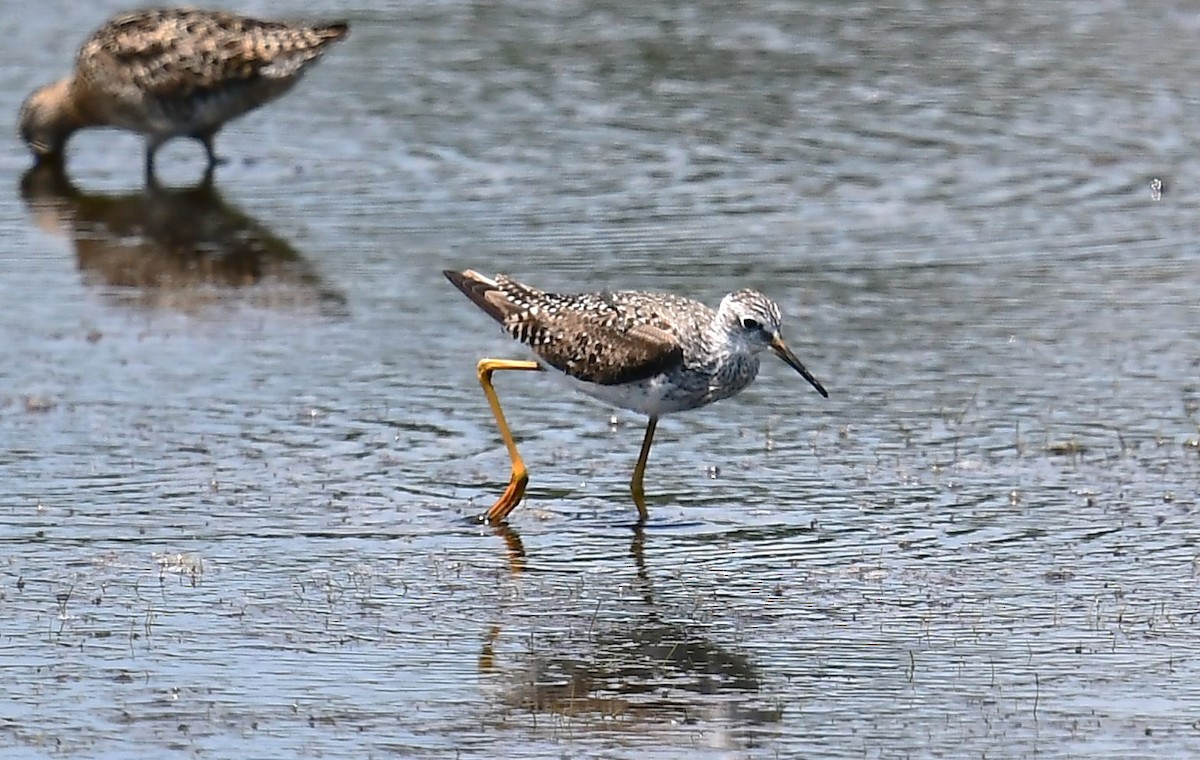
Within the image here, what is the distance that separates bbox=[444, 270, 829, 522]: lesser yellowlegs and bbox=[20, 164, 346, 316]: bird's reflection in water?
3.22 meters

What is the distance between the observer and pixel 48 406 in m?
11.1

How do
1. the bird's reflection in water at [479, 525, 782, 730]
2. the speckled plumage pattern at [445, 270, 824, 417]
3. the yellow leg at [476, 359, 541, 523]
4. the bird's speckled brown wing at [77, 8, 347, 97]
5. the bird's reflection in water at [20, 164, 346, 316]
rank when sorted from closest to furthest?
the bird's reflection in water at [479, 525, 782, 730] → the yellow leg at [476, 359, 541, 523] → the speckled plumage pattern at [445, 270, 824, 417] → the bird's reflection in water at [20, 164, 346, 316] → the bird's speckled brown wing at [77, 8, 347, 97]

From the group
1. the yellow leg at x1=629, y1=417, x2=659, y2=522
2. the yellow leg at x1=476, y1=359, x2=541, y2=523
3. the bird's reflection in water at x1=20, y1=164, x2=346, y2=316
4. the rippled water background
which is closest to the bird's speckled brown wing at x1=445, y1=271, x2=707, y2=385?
the yellow leg at x1=476, y1=359, x2=541, y2=523

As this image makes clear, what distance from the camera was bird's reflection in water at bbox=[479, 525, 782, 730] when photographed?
724 centimetres

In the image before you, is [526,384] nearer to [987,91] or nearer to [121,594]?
[121,594]

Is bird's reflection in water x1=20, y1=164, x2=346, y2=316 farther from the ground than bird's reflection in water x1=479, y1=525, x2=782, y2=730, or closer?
closer

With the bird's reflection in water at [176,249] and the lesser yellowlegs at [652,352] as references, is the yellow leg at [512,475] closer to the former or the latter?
the lesser yellowlegs at [652,352]

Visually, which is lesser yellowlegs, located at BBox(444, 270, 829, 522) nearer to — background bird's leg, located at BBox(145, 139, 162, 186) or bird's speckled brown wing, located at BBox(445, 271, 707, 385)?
bird's speckled brown wing, located at BBox(445, 271, 707, 385)

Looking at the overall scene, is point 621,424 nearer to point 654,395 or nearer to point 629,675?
point 654,395

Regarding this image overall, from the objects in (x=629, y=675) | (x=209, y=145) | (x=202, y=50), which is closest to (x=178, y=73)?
(x=202, y=50)

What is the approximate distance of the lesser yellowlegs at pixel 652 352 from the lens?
9594mm

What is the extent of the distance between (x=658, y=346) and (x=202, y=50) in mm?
7686

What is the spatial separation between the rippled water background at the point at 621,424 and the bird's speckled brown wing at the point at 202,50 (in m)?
0.74

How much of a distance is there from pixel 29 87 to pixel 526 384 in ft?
27.9
